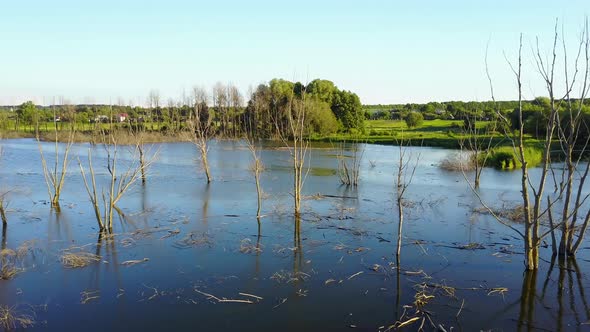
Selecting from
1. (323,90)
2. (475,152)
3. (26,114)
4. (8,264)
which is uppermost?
(323,90)

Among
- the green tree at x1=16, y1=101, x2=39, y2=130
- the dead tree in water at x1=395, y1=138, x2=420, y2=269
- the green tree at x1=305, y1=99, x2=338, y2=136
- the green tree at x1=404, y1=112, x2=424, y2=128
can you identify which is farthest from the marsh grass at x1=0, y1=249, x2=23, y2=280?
the green tree at x1=16, y1=101, x2=39, y2=130

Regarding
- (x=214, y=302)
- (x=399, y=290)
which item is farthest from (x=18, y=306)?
(x=399, y=290)

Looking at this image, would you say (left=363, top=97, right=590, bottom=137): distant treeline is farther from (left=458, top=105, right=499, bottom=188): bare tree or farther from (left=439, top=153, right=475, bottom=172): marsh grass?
(left=439, top=153, right=475, bottom=172): marsh grass

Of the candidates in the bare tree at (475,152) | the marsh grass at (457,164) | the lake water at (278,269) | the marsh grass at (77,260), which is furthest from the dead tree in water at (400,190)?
the marsh grass at (77,260)

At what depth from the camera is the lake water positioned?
784 cm

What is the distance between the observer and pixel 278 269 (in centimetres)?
1010

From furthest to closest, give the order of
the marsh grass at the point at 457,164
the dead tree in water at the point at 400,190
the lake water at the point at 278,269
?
the marsh grass at the point at 457,164 → the dead tree in water at the point at 400,190 → the lake water at the point at 278,269

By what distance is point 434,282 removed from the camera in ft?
30.9

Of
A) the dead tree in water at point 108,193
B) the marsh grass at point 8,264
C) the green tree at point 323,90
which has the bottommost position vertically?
the marsh grass at point 8,264

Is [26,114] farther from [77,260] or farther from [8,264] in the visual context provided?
[77,260]

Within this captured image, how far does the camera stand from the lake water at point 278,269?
25.7 feet

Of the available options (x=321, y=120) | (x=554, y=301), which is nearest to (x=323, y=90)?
(x=321, y=120)

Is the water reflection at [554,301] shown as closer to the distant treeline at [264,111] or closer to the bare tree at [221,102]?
the distant treeline at [264,111]

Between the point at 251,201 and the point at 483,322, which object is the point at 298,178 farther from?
the point at 483,322
